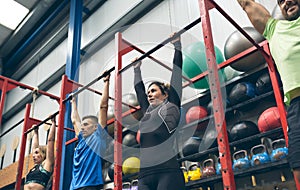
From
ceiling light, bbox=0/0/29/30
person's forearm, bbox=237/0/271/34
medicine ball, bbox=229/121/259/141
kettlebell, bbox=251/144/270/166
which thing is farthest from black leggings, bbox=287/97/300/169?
ceiling light, bbox=0/0/29/30

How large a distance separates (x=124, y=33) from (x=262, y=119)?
10.3ft

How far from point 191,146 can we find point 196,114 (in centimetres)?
34

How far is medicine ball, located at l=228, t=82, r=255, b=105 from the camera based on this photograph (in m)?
2.99

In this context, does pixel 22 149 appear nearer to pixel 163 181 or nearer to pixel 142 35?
pixel 163 181

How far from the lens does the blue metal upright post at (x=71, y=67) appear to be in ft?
14.2

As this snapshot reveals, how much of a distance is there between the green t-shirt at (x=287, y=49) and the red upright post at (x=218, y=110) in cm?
30

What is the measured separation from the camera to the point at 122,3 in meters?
5.39

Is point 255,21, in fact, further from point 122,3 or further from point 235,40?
point 122,3

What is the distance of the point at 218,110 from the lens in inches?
54.9

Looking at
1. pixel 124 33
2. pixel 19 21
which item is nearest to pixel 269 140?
pixel 124 33

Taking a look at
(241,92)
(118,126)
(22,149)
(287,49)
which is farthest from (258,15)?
(22,149)

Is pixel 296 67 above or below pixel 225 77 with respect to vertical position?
Result: below

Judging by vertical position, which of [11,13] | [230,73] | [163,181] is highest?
[11,13]

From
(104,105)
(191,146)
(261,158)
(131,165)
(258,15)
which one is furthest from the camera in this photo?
(131,165)
